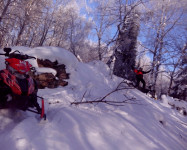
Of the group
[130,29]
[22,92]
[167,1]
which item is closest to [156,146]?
[22,92]

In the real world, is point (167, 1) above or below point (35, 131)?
above

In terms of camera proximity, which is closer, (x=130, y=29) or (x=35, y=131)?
A: (x=35, y=131)

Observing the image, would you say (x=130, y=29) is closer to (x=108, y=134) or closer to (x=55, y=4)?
(x=108, y=134)

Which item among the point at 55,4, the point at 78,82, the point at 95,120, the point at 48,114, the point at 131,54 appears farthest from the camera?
→ the point at 55,4

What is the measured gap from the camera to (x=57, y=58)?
21.4ft

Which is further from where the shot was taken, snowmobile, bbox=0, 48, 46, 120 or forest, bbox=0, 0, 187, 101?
forest, bbox=0, 0, 187, 101

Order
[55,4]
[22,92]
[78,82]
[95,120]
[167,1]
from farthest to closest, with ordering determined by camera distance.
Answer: [55,4], [167,1], [78,82], [95,120], [22,92]

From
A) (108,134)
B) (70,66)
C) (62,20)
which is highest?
(62,20)

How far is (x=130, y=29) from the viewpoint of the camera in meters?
11.2

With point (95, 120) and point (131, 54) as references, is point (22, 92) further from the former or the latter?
point (131, 54)

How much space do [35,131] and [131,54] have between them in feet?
32.5

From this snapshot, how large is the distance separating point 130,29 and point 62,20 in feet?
49.1

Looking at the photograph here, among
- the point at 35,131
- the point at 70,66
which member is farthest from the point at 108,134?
the point at 70,66

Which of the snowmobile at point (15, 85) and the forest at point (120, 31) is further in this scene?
the forest at point (120, 31)
